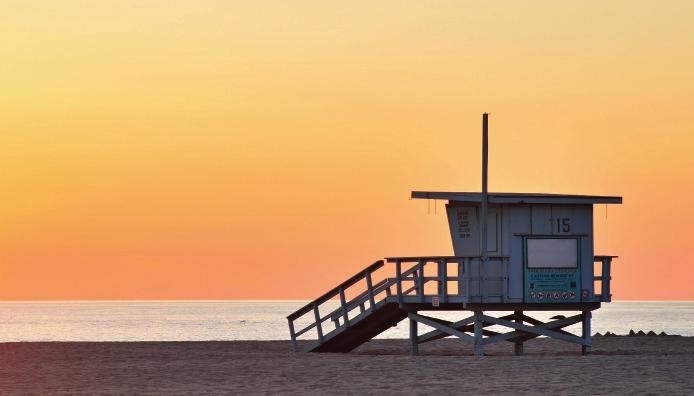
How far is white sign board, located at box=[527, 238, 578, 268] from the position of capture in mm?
32094

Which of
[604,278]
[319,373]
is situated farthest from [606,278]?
[319,373]

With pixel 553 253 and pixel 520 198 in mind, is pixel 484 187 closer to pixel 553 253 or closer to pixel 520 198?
pixel 520 198

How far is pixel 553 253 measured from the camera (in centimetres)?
3228

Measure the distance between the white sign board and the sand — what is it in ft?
10.4

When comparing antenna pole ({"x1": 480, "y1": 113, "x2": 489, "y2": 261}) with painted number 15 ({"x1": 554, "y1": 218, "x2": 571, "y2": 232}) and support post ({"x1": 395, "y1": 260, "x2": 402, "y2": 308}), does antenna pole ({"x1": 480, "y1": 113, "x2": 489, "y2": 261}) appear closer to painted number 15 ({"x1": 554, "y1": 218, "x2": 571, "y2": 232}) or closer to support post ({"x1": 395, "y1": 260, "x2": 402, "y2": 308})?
painted number 15 ({"x1": 554, "y1": 218, "x2": 571, "y2": 232})

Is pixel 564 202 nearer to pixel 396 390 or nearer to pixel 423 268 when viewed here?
pixel 423 268

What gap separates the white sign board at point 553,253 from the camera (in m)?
32.1

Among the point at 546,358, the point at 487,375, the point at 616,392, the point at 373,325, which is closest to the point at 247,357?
the point at 373,325

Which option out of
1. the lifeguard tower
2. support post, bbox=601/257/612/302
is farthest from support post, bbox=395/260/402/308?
support post, bbox=601/257/612/302

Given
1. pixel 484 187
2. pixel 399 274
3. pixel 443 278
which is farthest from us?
pixel 399 274

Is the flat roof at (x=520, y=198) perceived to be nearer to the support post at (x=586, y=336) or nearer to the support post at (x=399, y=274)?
the support post at (x=399, y=274)

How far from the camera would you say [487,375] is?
24.4m

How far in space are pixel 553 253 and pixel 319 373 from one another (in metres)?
8.91

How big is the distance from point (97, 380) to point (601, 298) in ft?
47.0
